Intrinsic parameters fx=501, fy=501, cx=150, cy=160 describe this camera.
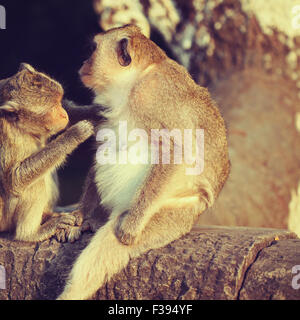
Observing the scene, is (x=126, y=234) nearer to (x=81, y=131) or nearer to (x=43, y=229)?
(x=43, y=229)

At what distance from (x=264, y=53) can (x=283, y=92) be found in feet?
2.09

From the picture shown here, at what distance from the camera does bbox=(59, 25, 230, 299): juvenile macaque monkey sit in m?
3.44

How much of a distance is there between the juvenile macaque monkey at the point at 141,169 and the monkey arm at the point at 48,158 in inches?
9.1

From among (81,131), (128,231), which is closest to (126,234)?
(128,231)

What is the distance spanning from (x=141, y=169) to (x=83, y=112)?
2.84ft

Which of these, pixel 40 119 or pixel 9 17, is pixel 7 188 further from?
pixel 9 17

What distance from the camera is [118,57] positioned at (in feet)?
12.5

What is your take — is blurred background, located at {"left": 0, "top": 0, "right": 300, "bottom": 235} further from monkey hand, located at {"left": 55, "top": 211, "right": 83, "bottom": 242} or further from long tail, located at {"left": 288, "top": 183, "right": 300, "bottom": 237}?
monkey hand, located at {"left": 55, "top": 211, "right": 83, "bottom": 242}

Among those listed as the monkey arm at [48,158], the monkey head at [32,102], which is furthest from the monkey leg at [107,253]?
the monkey head at [32,102]

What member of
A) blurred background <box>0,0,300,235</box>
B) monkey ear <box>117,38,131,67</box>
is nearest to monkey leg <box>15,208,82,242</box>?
monkey ear <box>117,38,131,67</box>

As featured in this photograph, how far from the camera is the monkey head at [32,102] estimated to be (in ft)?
12.4

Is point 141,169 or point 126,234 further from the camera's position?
point 141,169

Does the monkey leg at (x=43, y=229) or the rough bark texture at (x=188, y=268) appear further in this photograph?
the monkey leg at (x=43, y=229)

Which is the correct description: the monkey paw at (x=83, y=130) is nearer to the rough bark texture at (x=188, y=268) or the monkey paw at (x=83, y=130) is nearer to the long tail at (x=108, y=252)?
the long tail at (x=108, y=252)
